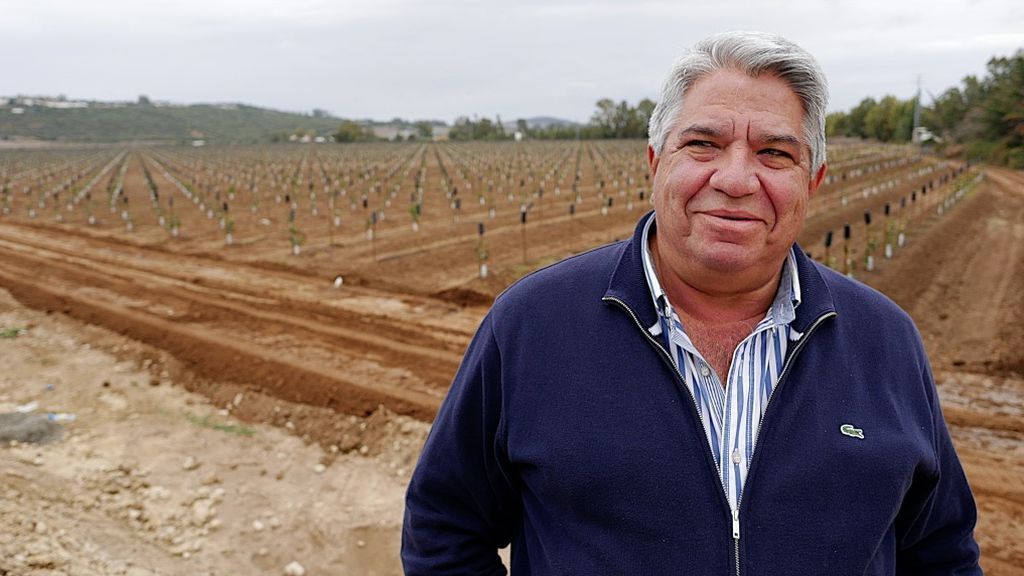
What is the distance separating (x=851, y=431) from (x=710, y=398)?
0.31m

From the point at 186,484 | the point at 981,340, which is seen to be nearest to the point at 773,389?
the point at 186,484

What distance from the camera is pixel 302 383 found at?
689cm

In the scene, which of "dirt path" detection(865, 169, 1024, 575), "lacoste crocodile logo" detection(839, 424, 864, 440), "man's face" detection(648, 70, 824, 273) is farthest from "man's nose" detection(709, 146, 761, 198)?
"dirt path" detection(865, 169, 1024, 575)

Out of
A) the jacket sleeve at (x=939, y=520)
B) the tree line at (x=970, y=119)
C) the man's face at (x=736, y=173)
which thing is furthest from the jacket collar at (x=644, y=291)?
A: the tree line at (x=970, y=119)

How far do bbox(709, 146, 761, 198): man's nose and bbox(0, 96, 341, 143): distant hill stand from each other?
10719 centimetres

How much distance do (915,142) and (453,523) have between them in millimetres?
70707

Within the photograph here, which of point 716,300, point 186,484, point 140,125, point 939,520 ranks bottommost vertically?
point 186,484

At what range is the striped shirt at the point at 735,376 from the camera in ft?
5.25

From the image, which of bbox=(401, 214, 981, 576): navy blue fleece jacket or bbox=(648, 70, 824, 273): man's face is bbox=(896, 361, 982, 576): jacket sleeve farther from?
bbox=(648, 70, 824, 273): man's face

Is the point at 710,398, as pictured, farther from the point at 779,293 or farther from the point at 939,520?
the point at 939,520

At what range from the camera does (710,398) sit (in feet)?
5.49

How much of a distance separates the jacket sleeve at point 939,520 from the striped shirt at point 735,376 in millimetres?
410

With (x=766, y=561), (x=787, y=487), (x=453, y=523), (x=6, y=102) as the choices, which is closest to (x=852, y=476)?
(x=787, y=487)

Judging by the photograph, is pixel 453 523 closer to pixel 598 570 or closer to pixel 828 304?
pixel 598 570
